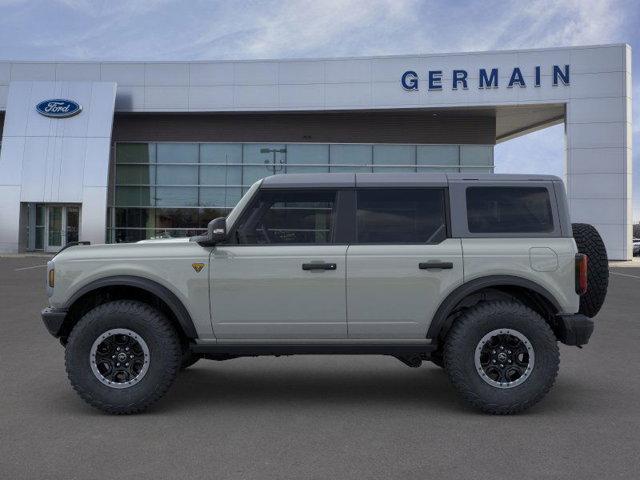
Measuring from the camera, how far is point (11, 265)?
79.7ft

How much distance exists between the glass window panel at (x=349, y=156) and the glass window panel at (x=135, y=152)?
9.03m

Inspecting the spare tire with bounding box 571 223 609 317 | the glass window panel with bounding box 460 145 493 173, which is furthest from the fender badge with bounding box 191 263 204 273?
the glass window panel with bounding box 460 145 493 173

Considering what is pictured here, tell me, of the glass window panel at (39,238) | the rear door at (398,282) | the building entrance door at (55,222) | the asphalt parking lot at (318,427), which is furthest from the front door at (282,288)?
the glass window panel at (39,238)

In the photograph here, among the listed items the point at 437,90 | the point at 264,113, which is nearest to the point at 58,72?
the point at 264,113

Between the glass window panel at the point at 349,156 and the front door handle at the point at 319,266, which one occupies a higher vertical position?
the glass window panel at the point at 349,156

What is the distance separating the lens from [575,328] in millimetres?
5082

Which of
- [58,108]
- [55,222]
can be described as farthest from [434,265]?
[55,222]

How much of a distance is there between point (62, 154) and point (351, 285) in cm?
2908

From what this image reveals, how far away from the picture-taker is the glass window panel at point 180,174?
107ft

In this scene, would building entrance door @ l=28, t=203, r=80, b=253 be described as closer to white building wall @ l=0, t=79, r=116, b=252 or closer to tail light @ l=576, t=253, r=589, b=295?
white building wall @ l=0, t=79, r=116, b=252

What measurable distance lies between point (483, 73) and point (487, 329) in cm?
2667

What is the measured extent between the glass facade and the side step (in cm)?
2669

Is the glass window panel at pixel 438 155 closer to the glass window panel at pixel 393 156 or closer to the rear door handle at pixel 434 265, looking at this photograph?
the glass window panel at pixel 393 156

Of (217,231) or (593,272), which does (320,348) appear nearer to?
(217,231)
